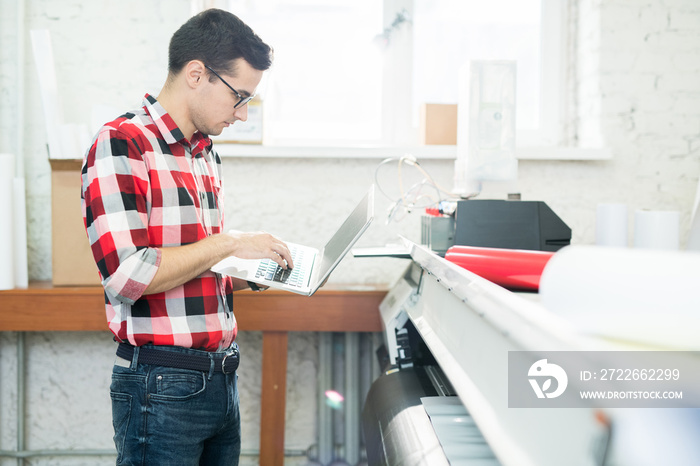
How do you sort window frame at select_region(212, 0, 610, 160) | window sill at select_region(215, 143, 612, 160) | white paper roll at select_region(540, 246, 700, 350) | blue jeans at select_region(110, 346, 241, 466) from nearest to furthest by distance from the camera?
white paper roll at select_region(540, 246, 700, 350) < blue jeans at select_region(110, 346, 241, 466) < window sill at select_region(215, 143, 612, 160) < window frame at select_region(212, 0, 610, 160)

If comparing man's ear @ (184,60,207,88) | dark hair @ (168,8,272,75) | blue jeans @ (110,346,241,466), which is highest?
dark hair @ (168,8,272,75)

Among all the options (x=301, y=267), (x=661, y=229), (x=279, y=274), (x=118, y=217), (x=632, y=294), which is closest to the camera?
(x=632, y=294)

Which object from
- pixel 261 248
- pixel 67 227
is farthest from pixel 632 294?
pixel 67 227

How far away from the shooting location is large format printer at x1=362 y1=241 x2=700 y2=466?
0.45m

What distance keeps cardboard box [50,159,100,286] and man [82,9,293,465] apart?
908mm

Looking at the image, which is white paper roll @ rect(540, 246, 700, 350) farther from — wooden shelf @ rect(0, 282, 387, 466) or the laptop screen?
wooden shelf @ rect(0, 282, 387, 466)

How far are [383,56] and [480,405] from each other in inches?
73.5

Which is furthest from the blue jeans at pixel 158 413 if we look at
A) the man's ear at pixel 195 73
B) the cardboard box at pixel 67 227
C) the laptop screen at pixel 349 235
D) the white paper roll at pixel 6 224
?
the white paper roll at pixel 6 224

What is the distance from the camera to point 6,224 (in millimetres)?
1863

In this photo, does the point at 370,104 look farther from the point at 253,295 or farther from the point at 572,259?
the point at 572,259

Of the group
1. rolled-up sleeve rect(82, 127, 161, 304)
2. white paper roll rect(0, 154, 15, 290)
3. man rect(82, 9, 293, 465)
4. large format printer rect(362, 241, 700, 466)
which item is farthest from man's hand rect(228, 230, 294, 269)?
white paper roll rect(0, 154, 15, 290)

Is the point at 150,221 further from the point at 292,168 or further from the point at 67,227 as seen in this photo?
the point at 292,168

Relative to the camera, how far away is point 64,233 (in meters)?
1.87

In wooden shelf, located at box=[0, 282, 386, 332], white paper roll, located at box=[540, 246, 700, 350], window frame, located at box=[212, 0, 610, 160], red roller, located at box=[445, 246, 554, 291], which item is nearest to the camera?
white paper roll, located at box=[540, 246, 700, 350]
